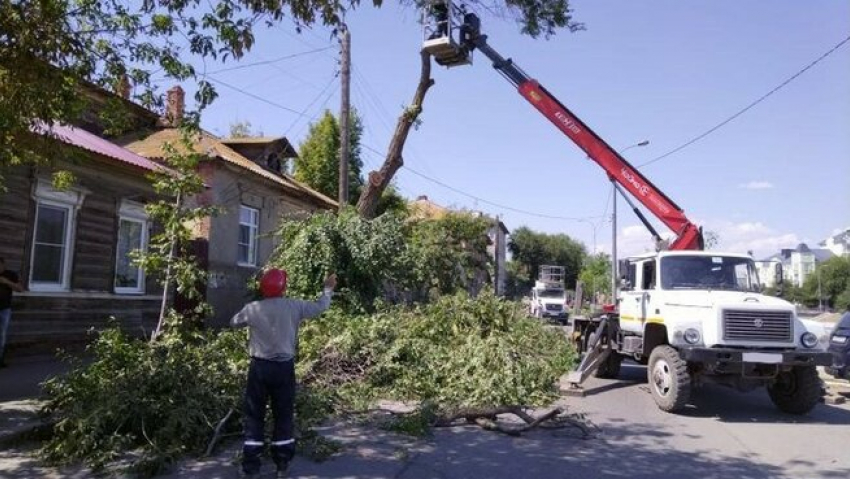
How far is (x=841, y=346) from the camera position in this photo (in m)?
11.6

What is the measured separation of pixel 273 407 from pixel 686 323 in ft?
20.5

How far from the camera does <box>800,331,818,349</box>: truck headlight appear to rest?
9328mm

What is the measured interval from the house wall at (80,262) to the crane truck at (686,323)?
330 inches

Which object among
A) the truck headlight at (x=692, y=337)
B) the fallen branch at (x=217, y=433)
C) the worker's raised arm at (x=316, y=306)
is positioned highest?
the worker's raised arm at (x=316, y=306)

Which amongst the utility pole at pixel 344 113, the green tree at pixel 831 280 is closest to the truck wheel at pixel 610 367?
the utility pole at pixel 344 113

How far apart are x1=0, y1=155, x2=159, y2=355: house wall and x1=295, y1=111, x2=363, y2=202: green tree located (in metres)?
16.5

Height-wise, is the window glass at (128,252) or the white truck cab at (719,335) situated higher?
the window glass at (128,252)

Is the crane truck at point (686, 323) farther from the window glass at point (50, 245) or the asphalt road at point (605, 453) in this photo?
the window glass at point (50, 245)

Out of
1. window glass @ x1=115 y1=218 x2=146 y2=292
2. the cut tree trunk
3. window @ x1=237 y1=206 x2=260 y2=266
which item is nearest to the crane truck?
the cut tree trunk

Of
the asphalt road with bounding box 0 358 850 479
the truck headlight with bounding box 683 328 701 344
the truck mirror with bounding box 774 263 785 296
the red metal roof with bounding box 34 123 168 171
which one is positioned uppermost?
the red metal roof with bounding box 34 123 168 171

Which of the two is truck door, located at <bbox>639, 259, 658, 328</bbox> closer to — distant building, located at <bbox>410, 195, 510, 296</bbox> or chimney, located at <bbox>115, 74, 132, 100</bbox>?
chimney, located at <bbox>115, 74, 132, 100</bbox>

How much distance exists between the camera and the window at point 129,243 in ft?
46.1

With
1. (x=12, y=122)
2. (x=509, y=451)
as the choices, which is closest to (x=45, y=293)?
(x=12, y=122)

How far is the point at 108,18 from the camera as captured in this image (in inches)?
291
